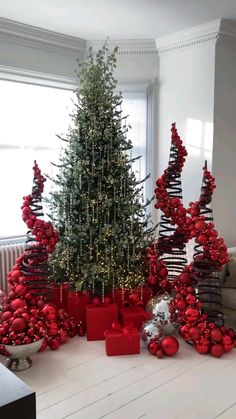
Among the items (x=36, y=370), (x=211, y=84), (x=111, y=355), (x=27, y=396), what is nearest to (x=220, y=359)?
(x=111, y=355)

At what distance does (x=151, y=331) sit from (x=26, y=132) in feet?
8.36

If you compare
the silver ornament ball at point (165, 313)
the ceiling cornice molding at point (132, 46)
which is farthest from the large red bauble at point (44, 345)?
the ceiling cornice molding at point (132, 46)

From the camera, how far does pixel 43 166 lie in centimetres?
436

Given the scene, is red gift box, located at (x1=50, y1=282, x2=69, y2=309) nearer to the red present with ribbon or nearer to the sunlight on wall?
the red present with ribbon

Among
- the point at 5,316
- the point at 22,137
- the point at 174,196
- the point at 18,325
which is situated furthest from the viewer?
the point at 22,137

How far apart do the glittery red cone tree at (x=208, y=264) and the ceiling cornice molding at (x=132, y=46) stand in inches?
75.9

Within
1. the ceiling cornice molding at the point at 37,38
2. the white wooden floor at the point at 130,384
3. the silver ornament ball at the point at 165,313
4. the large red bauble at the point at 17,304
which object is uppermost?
the ceiling cornice molding at the point at 37,38

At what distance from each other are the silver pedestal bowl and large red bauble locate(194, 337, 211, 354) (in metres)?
1.19

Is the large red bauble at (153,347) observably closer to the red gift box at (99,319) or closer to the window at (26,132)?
the red gift box at (99,319)

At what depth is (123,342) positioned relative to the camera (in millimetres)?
2889

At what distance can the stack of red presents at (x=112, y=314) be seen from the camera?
2.90 meters

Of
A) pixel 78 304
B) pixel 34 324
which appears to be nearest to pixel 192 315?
pixel 78 304

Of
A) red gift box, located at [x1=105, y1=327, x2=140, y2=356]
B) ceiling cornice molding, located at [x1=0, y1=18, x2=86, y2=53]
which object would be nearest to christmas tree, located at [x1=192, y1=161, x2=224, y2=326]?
red gift box, located at [x1=105, y1=327, x2=140, y2=356]

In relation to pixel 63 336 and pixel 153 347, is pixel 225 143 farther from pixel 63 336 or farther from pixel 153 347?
pixel 63 336
